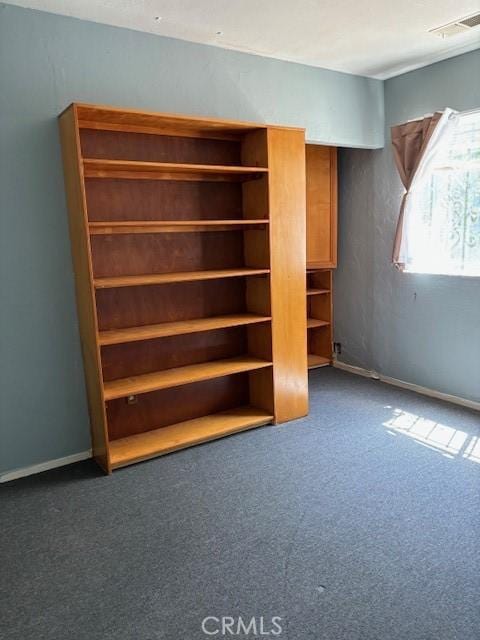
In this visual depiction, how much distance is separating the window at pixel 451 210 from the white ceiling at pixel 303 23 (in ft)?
2.19

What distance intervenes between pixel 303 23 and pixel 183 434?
2.73 m

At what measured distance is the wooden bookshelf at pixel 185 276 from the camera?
284 centimetres

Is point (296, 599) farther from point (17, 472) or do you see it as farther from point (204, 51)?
point (204, 51)

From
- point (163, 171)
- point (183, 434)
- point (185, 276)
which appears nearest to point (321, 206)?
point (163, 171)

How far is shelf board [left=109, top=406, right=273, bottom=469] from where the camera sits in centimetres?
294

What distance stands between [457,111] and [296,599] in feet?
11.2

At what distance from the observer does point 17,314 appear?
2734 millimetres

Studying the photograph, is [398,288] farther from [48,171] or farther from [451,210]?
[48,171]

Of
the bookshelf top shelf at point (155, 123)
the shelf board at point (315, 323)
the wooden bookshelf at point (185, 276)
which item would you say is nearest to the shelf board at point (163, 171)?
the wooden bookshelf at point (185, 276)

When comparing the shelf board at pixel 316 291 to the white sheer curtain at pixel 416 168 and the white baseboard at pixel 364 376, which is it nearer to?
the white baseboard at pixel 364 376

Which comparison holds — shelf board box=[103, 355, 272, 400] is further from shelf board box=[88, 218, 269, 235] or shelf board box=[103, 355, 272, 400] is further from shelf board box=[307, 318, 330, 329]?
shelf board box=[307, 318, 330, 329]

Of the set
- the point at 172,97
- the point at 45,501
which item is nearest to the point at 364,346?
the point at 172,97

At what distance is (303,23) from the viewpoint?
2.85m

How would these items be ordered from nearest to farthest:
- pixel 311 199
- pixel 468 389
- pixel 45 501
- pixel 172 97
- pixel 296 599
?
1. pixel 296 599
2. pixel 45 501
3. pixel 172 97
4. pixel 468 389
5. pixel 311 199
